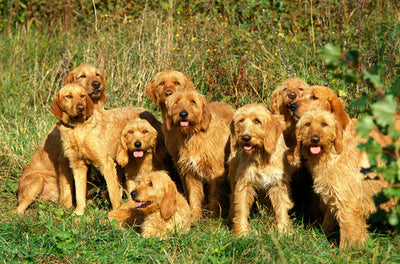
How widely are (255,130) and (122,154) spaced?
2165 millimetres

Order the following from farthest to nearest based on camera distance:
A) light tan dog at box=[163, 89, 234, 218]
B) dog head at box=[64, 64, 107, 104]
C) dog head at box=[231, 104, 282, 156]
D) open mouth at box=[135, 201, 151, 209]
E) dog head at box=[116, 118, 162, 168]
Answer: dog head at box=[64, 64, 107, 104]
dog head at box=[116, 118, 162, 168]
light tan dog at box=[163, 89, 234, 218]
open mouth at box=[135, 201, 151, 209]
dog head at box=[231, 104, 282, 156]

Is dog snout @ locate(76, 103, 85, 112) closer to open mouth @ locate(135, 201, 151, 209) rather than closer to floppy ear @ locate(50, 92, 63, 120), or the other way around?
floppy ear @ locate(50, 92, 63, 120)

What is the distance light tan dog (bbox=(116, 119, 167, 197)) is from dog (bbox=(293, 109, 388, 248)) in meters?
2.34

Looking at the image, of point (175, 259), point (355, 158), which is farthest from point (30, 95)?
point (355, 158)

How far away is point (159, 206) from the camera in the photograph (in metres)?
5.90

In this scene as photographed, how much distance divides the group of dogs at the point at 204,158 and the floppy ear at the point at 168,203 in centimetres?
1

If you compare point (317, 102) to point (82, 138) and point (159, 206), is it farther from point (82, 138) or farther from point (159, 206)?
point (82, 138)

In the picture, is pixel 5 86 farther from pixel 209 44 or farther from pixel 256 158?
pixel 256 158

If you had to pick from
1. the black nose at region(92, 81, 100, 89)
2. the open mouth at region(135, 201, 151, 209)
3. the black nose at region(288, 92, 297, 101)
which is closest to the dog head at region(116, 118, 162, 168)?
the black nose at region(92, 81, 100, 89)

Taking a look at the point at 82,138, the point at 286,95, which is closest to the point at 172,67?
the point at 82,138

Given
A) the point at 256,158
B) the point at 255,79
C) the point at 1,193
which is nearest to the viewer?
the point at 256,158

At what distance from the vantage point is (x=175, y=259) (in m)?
5.12

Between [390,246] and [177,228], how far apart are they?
7.36ft

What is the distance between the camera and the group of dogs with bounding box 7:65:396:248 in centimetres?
536
